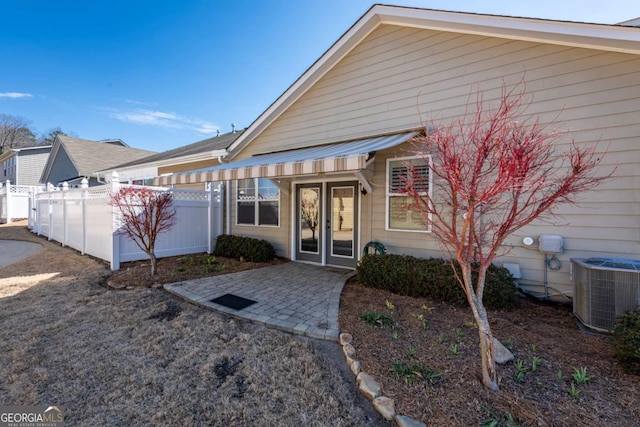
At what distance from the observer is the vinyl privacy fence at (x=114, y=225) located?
8930 millimetres

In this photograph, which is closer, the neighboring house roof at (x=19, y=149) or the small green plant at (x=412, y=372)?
the small green plant at (x=412, y=372)

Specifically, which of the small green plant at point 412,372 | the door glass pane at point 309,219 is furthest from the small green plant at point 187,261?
the small green plant at point 412,372

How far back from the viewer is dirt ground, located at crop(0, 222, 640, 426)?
2.75 m

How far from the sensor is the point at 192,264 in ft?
30.5

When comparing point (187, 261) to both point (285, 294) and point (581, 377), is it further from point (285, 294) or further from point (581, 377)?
point (581, 377)

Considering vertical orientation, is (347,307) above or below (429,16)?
below

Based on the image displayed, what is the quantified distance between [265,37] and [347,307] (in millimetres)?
12853

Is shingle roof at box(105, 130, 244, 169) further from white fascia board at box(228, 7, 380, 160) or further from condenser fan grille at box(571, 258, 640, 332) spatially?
condenser fan grille at box(571, 258, 640, 332)

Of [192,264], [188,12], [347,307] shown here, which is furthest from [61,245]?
[347,307]

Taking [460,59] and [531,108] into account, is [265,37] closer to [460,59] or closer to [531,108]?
[460,59]

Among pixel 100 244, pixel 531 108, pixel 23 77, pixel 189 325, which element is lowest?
pixel 189 325

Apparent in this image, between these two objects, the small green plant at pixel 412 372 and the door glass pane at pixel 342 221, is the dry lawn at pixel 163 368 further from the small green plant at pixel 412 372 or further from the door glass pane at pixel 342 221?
the door glass pane at pixel 342 221

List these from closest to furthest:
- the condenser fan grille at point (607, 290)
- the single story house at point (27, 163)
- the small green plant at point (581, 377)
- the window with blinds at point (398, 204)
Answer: the small green plant at point (581, 377) < the condenser fan grille at point (607, 290) < the window with blinds at point (398, 204) < the single story house at point (27, 163)

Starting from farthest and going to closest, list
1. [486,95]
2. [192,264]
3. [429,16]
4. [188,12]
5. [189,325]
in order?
[188,12] < [192,264] < [429,16] < [486,95] < [189,325]
